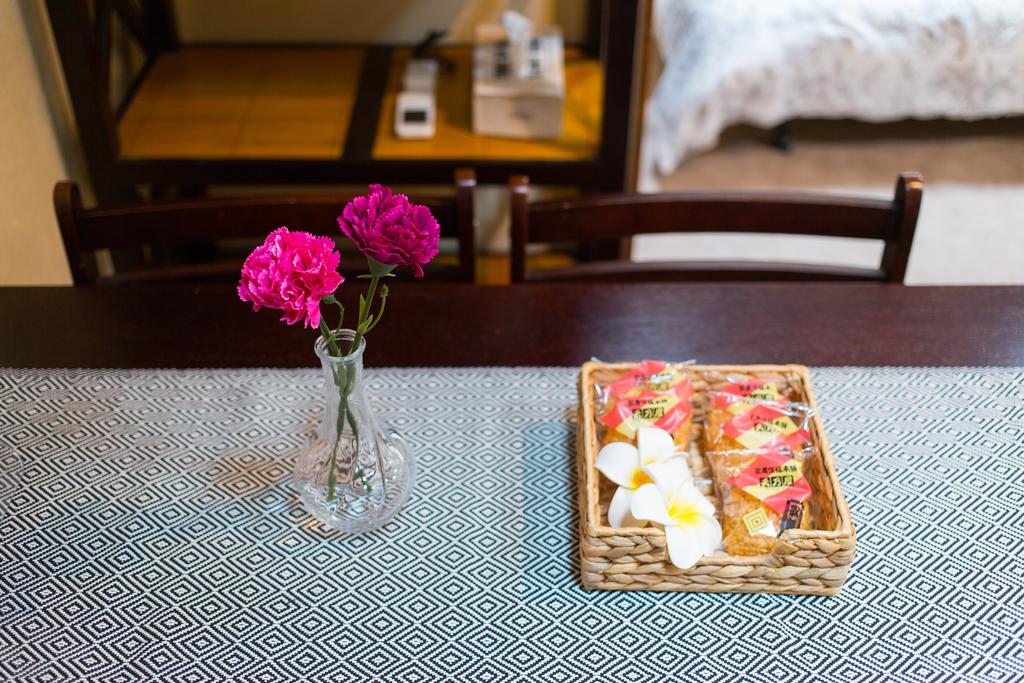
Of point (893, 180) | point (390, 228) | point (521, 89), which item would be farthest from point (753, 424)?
point (893, 180)

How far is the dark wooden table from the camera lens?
1.17 metres

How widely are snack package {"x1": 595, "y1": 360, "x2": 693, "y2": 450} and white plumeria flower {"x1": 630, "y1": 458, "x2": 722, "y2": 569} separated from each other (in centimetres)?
7

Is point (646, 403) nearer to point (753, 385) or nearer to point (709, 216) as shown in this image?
point (753, 385)

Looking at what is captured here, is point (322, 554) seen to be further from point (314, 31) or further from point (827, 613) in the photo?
point (314, 31)

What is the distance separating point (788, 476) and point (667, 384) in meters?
0.16

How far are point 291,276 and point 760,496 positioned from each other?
46cm

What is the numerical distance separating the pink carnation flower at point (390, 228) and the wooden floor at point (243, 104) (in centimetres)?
129

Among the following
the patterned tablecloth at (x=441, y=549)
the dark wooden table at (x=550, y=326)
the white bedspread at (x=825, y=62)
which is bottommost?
the white bedspread at (x=825, y=62)

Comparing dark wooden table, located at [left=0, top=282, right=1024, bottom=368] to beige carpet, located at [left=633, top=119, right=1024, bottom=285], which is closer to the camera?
dark wooden table, located at [left=0, top=282, right=1024, bottom=368]

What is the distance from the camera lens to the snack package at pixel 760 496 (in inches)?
35.1

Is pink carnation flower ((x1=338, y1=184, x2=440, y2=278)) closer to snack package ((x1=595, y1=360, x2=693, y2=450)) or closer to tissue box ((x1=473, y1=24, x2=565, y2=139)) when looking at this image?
snack package ((x1=595, y1=360, x2=693, y2=450))

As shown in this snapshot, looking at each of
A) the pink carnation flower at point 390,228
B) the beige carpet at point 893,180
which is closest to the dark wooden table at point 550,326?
the pink carnation flower at point 390,228

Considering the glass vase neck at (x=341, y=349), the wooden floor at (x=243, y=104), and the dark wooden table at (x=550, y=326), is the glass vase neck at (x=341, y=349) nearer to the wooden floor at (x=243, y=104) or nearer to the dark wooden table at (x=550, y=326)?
the dark wooden table at (x=550, y=326)

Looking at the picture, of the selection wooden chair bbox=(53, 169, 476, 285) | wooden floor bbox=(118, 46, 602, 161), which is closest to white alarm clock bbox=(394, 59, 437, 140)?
wooden floor bbox=(118, 46, 602, 161)
